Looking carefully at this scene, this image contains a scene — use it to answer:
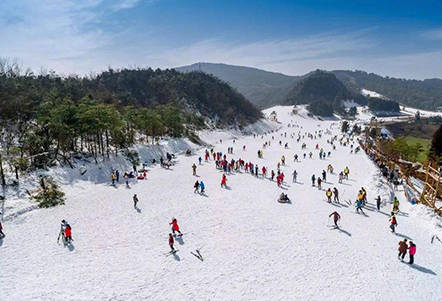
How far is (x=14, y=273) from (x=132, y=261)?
178 inches

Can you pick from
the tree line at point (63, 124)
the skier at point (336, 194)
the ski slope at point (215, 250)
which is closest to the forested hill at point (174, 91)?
the tree line at point (63, 124)

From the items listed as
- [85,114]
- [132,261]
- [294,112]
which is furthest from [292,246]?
[294,112]

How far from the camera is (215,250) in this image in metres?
13.7

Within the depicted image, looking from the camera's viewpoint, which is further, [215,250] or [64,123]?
[64,123]

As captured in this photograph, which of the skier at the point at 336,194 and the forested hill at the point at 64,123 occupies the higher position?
the forested hill at the point at 64,123

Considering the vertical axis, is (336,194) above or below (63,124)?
below

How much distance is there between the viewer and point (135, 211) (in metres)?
18.1

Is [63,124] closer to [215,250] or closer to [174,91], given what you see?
[215,250]

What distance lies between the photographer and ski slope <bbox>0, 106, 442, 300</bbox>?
11031 mm

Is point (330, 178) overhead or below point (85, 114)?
below

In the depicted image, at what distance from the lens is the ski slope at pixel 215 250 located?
11.0 m

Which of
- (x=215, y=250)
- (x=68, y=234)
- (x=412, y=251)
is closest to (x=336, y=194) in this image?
(x=412, y=251)

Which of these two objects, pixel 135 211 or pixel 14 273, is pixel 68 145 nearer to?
pixel 135 211

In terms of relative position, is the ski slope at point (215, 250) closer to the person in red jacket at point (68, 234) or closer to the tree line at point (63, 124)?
the person in red jacket at point (68, 234)
